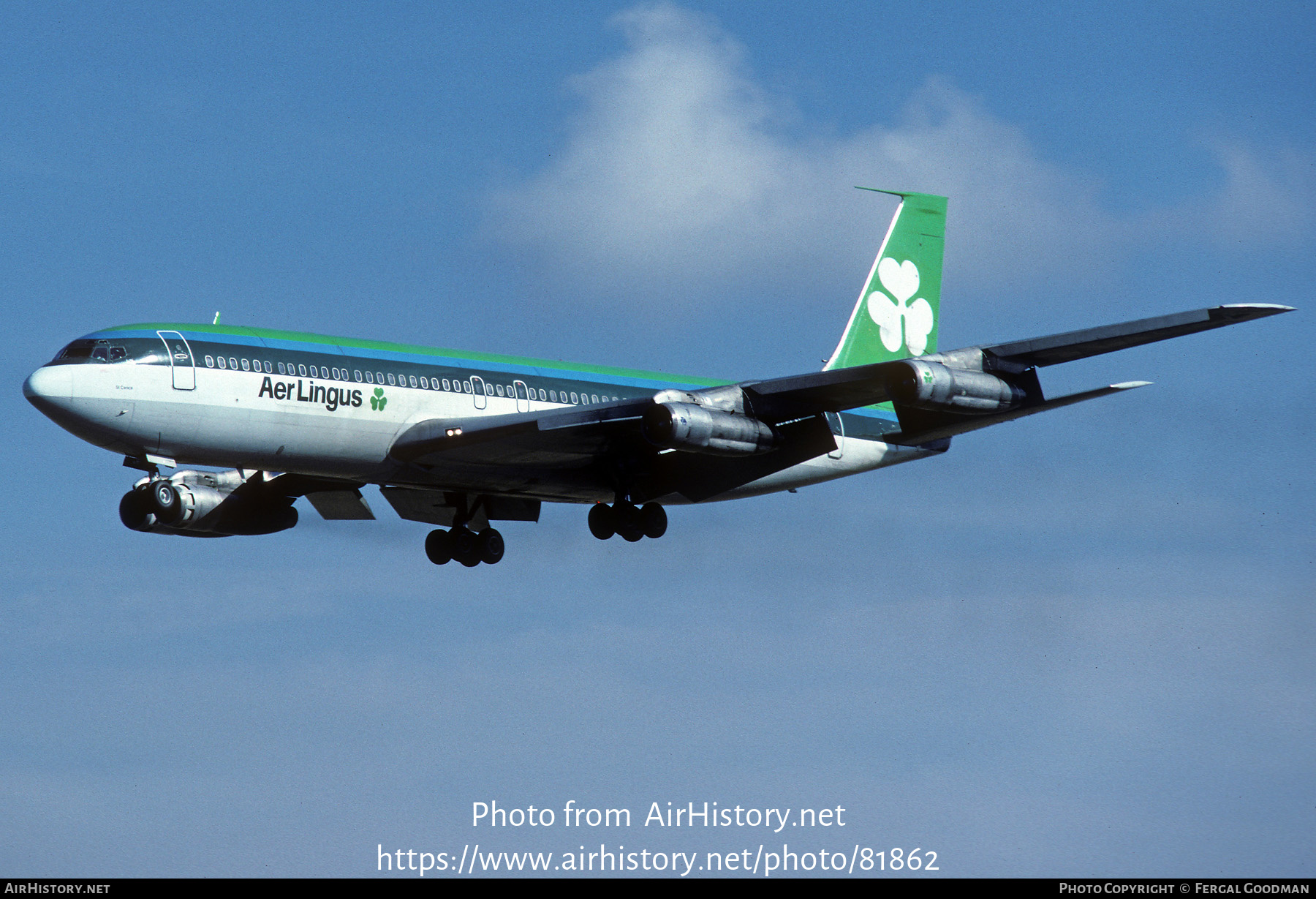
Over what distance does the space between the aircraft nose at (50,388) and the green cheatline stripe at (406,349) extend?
5.95 ft

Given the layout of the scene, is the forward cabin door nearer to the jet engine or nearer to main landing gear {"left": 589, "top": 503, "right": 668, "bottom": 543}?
the jet engine

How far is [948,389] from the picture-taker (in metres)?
42.5

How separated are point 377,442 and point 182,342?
5.66m

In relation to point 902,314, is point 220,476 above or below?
below

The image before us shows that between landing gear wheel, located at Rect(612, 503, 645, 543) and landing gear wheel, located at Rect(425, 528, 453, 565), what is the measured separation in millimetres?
5894

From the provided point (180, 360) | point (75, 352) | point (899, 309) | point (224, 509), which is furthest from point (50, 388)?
point (899, 309)

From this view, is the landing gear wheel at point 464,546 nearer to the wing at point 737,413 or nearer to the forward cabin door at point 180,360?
the wing at point 737,413

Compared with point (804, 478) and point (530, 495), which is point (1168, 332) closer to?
point (804, 478)

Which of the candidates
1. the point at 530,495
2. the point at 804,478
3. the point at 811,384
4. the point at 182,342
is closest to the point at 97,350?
the point at 182,342

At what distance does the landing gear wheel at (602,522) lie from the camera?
49.8 metres

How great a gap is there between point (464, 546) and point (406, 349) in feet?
28.4

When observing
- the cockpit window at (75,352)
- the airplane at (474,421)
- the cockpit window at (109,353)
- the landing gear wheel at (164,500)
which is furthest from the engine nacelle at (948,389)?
the cockpit window at (75,352)

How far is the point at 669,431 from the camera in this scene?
4362 cm
